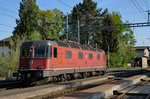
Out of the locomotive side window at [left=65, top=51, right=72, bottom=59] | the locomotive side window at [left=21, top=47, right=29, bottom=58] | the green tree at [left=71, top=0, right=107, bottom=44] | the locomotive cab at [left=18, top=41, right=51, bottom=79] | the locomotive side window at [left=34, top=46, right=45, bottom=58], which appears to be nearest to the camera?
the locomotive cab at [left=18, top=41, right=51, bottom=79]

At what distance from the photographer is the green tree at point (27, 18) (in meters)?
47.1

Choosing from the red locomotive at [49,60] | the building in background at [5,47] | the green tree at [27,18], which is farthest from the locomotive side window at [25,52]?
the green tree at [27,18]

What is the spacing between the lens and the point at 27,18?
47.0 meters

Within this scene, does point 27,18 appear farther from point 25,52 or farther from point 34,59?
point 34,59

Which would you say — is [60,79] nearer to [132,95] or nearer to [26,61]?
[26,61]

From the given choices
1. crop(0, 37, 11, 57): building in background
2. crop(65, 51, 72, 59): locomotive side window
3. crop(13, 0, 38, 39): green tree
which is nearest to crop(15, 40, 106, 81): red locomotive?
crop(65, 51, 72, 59): locomotive side window

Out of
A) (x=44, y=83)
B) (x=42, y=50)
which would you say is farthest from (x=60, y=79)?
(x=42, y=50)

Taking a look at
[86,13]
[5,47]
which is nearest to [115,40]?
[86,13]

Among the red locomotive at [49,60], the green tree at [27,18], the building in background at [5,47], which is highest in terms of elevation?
the green tree at [27,18]

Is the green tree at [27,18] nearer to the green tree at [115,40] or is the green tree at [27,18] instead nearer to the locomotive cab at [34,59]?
the green tree at [115,40]

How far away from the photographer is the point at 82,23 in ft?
181

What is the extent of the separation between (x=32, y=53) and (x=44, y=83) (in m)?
2.41

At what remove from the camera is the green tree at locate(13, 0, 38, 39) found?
1853 inches

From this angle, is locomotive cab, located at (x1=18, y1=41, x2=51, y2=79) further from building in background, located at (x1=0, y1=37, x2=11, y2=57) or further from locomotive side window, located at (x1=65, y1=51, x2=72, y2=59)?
building in background, located at (x1=0, y1=37, x2=11, y2=57)
